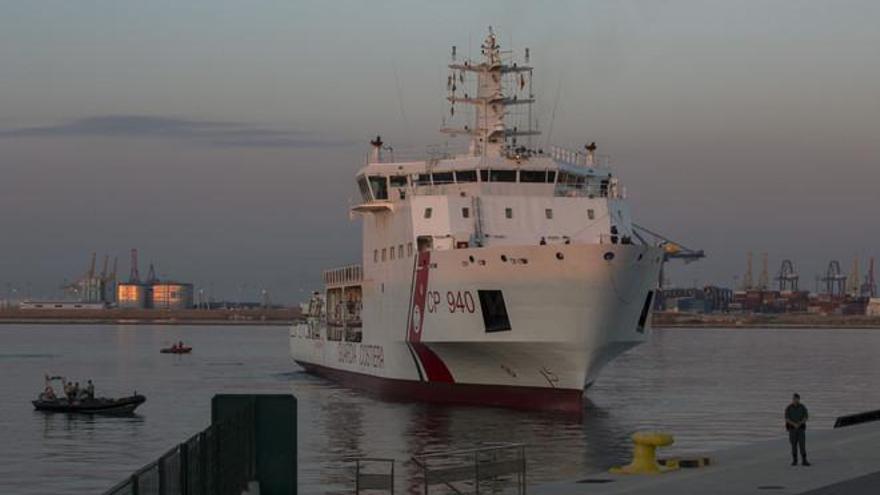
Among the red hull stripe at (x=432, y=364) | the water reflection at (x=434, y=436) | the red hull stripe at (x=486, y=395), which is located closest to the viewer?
the water reflection at (x=434, y=436)

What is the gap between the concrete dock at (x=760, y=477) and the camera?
24.3m

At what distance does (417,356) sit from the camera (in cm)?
5369

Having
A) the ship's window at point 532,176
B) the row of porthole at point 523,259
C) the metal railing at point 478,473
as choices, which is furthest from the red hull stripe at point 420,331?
the metal railing at point 478,473

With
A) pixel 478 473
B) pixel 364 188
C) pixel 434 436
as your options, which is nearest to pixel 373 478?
pixel 478 473

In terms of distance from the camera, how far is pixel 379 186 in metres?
58.4

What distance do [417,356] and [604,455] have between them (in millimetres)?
13207

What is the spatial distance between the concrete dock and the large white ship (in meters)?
16.5

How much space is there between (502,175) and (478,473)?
100 feet

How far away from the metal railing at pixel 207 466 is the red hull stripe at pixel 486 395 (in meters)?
27.6

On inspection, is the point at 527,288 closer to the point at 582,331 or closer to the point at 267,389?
the point at 582,331

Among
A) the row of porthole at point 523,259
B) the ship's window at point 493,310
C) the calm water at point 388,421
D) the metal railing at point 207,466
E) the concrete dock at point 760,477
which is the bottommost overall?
the calm water at point 388,421

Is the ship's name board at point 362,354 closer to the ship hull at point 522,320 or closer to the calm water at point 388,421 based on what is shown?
the calm water at point 388,421

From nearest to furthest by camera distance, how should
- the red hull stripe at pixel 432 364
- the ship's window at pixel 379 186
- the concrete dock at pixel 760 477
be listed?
the concrete dock at pixel 760 477
the red hull stripe at pixel 432 364
the ship's window at pixel 379 186

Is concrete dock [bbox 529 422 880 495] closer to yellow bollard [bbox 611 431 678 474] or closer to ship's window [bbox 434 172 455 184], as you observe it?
yellow bollard [bbox 611 431 678 474]
